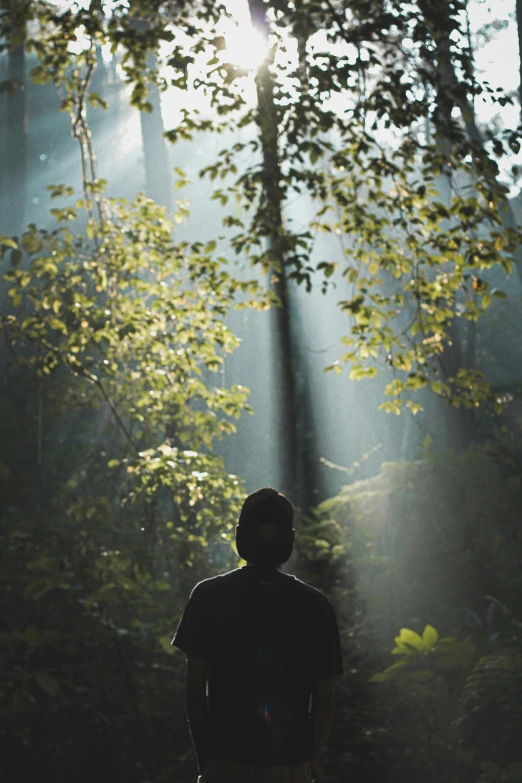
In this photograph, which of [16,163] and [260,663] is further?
[16,163]

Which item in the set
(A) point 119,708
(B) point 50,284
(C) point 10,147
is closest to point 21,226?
(C) point 10,147

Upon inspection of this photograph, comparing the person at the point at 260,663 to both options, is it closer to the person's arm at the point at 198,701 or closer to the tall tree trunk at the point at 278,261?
the person's arm at the point at 198,701

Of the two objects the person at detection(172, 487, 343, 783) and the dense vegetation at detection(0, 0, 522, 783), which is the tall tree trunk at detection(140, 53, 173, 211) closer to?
the dense vegetation at detection(0, 0, 522, 783)

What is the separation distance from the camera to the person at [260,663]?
8.47ft

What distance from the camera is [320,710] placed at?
2773 mm

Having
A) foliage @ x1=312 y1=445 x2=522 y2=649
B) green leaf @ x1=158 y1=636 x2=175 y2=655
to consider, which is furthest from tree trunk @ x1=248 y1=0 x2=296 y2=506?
green leaf @ x1=158 y1=636 x2=175 y2=655

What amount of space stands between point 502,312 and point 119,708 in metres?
24.5

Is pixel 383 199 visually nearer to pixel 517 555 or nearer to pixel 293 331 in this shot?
pixel 293 331

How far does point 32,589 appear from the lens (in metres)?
6.42

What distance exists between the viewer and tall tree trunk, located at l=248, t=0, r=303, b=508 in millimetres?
6723

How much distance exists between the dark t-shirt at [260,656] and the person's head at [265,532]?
0.05m

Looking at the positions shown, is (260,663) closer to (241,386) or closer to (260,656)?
(260,656)

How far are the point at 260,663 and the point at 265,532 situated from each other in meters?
0.44

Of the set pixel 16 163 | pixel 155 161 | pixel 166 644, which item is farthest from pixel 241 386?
pixel 155 161
